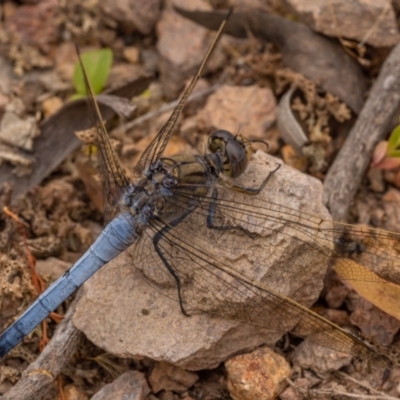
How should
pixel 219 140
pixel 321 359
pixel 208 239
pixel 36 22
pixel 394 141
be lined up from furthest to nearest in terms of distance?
pixel 36 22
pixel 394 141
pixel 219 140
pixel 208 239
pixel 321 359

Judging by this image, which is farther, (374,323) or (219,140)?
(219,140)

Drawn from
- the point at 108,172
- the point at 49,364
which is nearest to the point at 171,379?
the point at 49,364

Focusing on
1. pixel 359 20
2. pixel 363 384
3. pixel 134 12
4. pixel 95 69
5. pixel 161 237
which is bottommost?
pixel 363 384

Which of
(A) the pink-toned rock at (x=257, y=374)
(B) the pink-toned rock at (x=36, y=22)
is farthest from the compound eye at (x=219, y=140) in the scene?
(B) the pink-toned rock at (x=36, y=22)

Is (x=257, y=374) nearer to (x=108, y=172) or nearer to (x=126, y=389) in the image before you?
(x=126, y=389)

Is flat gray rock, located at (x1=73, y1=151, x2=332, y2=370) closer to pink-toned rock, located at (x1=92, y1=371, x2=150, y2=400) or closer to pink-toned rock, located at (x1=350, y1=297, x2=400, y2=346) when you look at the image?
pink-toned rock, located at (x1=92, y1=371, x2=150, y2=400)

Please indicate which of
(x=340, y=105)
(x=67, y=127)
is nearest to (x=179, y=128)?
(x=67, y=127)

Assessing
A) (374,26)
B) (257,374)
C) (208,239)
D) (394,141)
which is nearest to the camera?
(257,374)
